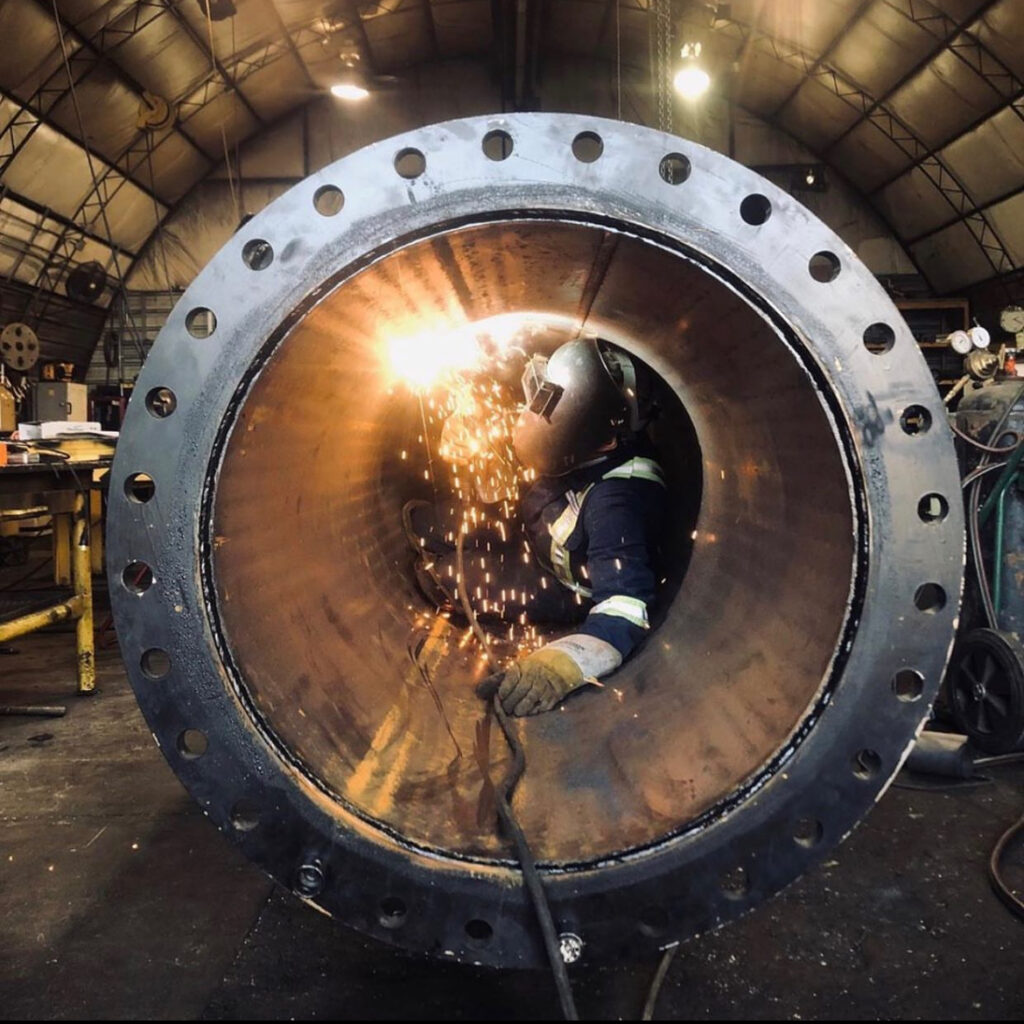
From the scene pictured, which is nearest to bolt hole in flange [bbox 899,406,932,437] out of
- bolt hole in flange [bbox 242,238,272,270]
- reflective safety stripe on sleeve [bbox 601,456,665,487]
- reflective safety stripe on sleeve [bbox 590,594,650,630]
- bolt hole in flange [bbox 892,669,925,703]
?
bolt hole in flange [bbox 892,669,925,703]

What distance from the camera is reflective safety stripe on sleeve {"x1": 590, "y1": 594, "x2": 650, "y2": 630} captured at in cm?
227

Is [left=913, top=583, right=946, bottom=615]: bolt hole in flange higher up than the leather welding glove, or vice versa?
[left=913, top=583, right=946, bottom=615]: bolt hole in flange

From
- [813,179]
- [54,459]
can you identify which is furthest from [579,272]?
[813,179]

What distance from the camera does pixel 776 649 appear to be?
156 cm

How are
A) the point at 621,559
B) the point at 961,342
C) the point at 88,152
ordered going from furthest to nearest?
1. the point at 88,152
2. the point at 961,342
3. the point at 621,559

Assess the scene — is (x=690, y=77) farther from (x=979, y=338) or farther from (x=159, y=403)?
(x=159, y=403)

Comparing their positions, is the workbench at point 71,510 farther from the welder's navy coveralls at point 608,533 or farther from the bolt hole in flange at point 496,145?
the bolt hole in flange at point 496,145

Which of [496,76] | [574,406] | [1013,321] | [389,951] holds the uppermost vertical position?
[496,76]

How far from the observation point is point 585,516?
2.69 m

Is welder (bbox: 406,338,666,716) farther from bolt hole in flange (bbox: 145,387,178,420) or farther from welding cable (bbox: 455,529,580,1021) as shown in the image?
bolt hole in flange (bbox: 145,387,178,420)

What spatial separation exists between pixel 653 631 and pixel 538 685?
0.39 metres

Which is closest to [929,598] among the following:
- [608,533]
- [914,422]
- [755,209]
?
[914,422]

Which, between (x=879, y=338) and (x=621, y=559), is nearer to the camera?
(x=879, y=338)

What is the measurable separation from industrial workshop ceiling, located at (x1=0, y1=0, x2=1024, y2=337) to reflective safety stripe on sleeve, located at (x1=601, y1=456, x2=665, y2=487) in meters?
6.97
